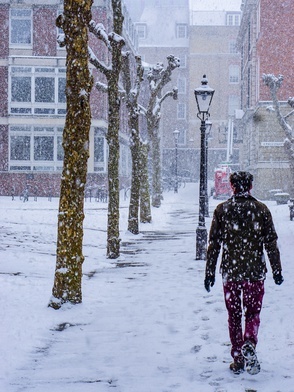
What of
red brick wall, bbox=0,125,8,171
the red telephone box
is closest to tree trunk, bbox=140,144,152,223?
red brick wall, bbox=0,125,8,171

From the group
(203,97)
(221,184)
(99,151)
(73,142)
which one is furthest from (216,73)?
(73,142)

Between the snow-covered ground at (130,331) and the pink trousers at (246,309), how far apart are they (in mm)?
309

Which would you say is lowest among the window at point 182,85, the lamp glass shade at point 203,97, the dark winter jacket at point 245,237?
the dark winter jacket at point 245,237

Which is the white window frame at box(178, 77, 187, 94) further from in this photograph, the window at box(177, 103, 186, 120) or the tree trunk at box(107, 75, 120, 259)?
the tree trunk at box(107, 75, 120, 259)

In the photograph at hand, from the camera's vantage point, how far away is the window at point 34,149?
114ft

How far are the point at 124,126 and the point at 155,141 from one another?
1625 centimetres

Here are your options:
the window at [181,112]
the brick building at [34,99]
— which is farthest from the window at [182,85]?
the brick building at [34,99]

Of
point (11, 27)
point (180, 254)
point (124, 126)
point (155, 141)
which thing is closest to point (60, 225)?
point (180, 254)

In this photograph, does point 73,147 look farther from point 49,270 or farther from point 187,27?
point 187,27

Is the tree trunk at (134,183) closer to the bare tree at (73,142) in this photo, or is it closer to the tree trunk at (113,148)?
the tree trunk at (113,148)

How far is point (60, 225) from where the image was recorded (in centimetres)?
786

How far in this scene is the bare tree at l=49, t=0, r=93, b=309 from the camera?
25.4 feet

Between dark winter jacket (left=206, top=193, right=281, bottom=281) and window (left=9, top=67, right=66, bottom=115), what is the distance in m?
30.3

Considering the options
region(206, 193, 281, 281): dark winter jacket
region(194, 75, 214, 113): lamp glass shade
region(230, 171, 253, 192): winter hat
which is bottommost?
region(206, 193, 281, 281): dark winter jacket
